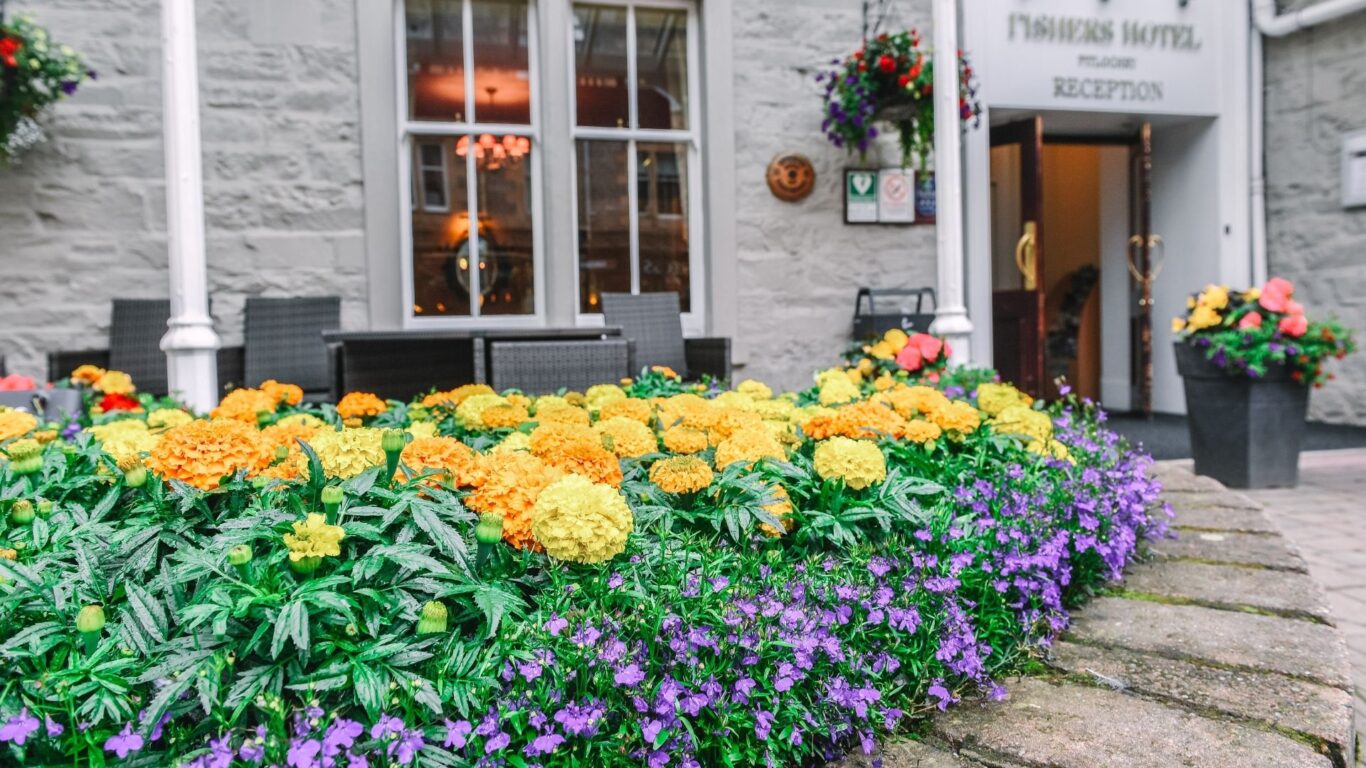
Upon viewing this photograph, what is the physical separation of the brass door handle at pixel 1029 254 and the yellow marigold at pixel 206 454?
512 centimetres

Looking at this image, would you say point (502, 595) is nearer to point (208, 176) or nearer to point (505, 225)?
point (505, 225)

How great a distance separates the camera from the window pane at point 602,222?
5145 mm

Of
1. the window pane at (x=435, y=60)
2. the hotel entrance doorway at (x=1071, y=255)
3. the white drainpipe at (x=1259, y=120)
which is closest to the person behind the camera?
the window pane at (x=435, y=60)

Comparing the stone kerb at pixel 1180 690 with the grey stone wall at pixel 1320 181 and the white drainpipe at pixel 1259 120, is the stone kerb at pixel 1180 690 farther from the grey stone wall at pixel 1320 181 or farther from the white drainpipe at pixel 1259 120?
the white drainpipe at pixel 1259 120

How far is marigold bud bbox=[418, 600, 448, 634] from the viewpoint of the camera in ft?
3.56

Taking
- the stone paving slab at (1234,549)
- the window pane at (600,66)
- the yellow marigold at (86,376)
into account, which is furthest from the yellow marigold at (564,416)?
the window pane at (600,66)

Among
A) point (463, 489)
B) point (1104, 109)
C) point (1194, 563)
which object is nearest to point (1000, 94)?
point (1104, 109)

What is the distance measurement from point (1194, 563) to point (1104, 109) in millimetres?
4868

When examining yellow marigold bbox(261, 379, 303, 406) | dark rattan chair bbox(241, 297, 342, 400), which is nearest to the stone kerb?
yellow marigold bbox(261, 379, 303, 406)

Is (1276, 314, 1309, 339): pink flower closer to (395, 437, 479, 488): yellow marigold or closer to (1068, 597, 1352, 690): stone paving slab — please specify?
(1068, 597, 1352, 690): stone paving slab

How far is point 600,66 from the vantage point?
516 cm

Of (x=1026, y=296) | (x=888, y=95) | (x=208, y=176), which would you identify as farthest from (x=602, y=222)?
(x=1026, y=296)

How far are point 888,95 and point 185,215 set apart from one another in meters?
3.25

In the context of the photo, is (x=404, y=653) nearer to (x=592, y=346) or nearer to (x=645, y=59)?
(x=592, y=346)
